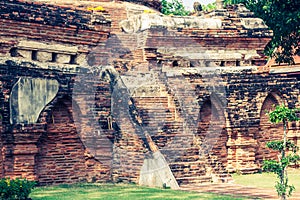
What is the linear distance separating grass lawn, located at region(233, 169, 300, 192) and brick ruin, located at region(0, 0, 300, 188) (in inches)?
16.4

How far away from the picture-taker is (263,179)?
1326 cm

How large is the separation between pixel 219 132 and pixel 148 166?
3153 millimetres

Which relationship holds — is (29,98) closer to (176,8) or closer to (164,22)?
(164,22)

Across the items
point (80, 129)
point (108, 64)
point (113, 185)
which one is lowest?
point (113, 185)

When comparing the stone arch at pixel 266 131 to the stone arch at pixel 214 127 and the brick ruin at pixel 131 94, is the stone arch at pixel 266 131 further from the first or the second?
the stone arch at pixel 214 127

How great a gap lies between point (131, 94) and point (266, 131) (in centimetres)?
362

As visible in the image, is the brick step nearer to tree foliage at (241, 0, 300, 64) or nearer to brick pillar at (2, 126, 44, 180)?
brick pillar at (2, 126, 44, 180)

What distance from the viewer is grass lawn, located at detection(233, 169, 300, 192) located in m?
12.4

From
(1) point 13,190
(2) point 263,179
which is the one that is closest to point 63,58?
(1) point 13,190

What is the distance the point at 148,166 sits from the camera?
11781 mm

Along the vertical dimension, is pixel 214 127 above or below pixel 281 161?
above

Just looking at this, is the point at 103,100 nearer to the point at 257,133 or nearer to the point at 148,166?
the point at 148,166

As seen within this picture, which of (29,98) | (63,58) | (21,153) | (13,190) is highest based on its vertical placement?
(63,58)

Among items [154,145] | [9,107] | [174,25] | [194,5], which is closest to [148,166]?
[154,145]
